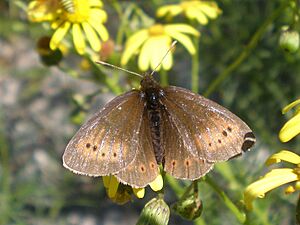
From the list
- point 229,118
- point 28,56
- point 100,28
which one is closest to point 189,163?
point 229,118

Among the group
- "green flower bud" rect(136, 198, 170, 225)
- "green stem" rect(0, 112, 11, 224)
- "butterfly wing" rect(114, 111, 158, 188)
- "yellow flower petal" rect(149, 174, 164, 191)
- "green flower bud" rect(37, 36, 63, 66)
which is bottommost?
"green stem" rect(0, 112, 11, 224)

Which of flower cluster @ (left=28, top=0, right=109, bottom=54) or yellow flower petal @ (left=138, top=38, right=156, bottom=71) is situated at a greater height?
flower cluster @ (left=28, top=0, right=109, bottom=54)

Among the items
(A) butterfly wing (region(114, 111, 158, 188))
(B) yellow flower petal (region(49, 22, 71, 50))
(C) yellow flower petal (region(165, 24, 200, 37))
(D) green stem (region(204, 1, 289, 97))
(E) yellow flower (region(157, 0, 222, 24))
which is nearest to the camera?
(A) butterfly wing (region(114, 111, 158, 188))

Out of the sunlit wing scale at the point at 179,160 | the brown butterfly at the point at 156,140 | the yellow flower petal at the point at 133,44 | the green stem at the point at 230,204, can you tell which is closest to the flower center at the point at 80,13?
the yellow flower petal at the point at 133,44

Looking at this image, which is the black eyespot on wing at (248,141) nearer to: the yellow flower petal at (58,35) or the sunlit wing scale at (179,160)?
the sunlit wing scale at (179,160)

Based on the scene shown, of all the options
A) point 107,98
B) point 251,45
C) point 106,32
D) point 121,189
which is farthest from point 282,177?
point 107,98

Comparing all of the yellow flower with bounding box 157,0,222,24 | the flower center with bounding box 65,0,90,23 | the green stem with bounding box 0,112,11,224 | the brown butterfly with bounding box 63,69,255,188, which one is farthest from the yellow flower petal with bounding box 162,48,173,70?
the green stem with bounding box 0,112,11,224

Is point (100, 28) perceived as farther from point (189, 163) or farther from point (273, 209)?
point (273, 209)

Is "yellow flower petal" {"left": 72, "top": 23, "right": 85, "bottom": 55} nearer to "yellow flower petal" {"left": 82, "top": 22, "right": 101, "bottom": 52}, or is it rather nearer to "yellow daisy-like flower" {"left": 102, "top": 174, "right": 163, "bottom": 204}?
"yellow flower petal" {"left": 82, "top": 22, "right": 101, "bottom": 52}
